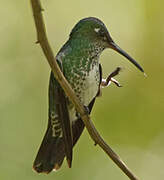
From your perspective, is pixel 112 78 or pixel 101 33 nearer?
pixel 112 78

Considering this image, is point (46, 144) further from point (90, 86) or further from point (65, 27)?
point (65, 27)

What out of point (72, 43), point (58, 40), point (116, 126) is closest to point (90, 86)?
point (72, 43)

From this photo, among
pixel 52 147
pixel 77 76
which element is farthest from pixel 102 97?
pixel 77 76

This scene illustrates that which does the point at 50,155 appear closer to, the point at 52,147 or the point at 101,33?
the point at 52,147

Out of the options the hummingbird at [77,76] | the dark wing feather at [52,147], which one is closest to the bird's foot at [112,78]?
the hummingbird at [77,76]

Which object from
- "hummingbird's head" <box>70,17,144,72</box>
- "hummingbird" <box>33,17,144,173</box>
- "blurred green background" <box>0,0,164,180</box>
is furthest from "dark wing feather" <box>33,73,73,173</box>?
"blurred green background" <box>0,0,164,180</box>

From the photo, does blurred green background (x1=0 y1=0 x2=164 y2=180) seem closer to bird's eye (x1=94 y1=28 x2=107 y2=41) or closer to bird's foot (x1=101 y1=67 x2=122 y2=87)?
bird's eye (x1=94 y1=28 x2=107 y2=41)
